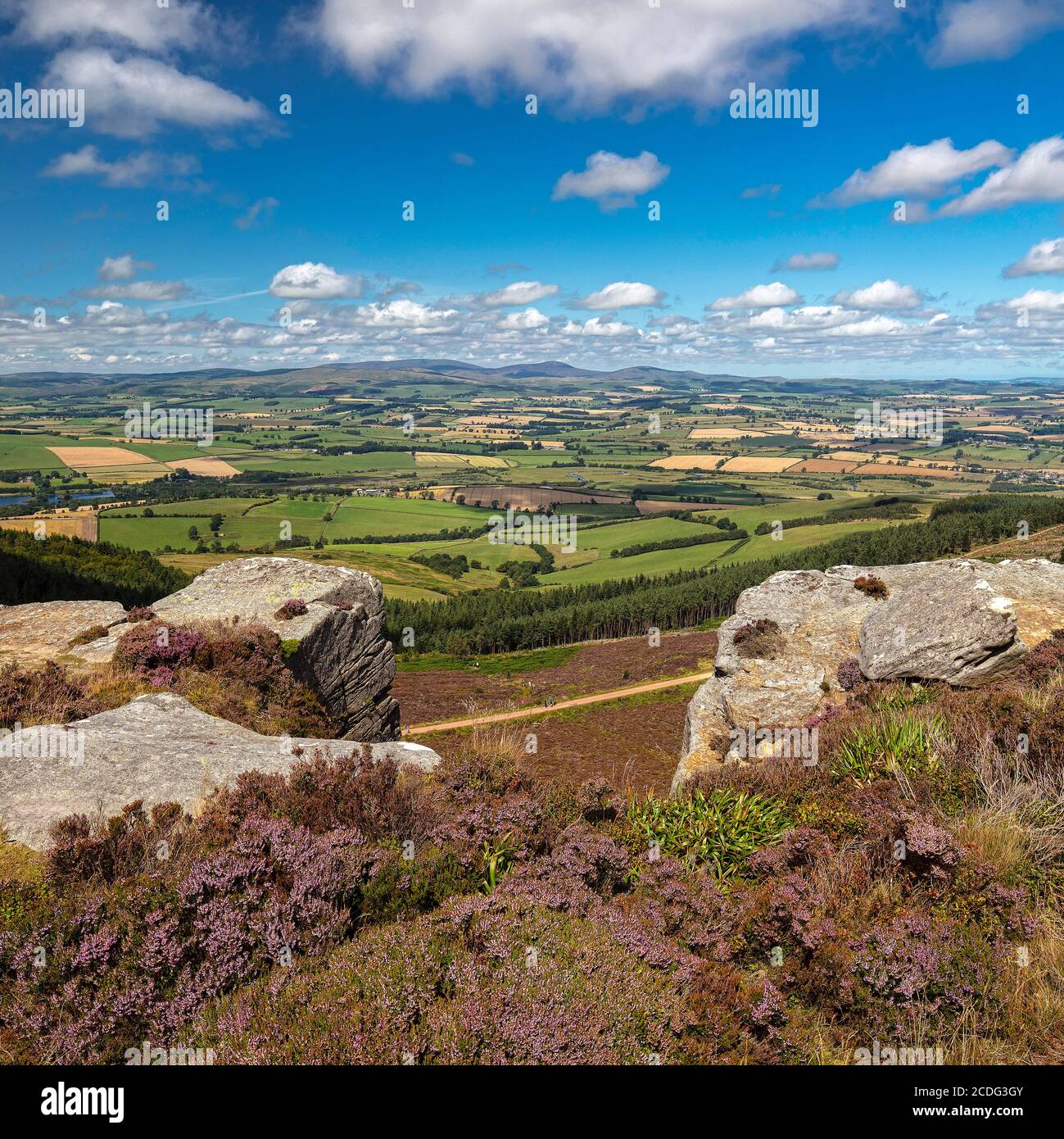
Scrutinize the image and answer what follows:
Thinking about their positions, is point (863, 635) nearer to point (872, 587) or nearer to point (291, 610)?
point (872, 587)

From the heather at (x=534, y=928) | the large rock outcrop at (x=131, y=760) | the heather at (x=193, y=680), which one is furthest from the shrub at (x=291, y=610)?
the heather at (x=534, y=928)

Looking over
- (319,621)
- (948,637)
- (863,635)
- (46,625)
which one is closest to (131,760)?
(319,621)

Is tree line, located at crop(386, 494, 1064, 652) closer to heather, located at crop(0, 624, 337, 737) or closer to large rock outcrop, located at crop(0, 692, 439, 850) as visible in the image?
heather, located at crop(0, 624, 337, 737)
